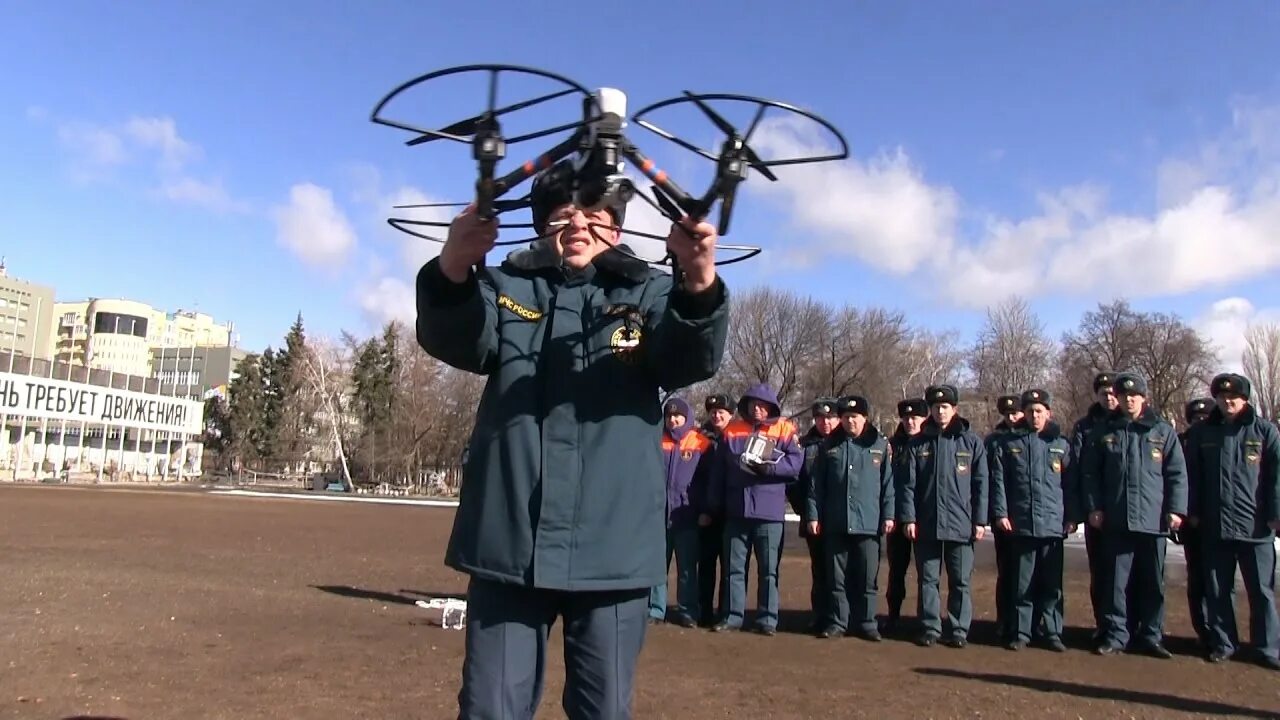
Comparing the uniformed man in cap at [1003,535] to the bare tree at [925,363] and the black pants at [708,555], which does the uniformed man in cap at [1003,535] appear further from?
the bare tree at [925,363]

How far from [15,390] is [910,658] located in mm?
66490

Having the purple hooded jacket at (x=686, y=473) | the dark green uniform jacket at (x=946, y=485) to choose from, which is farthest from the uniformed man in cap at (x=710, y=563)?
the dark green uniform jacket at (x=946, y=485)

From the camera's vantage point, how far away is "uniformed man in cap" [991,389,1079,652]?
793 cm

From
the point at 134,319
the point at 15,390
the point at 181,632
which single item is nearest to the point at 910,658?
the point at 181,632

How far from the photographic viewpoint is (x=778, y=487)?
8539 mm

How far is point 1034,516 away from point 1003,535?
401 mm

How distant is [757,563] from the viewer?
332 inches

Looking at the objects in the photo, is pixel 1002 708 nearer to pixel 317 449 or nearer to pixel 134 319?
pixel 317 449

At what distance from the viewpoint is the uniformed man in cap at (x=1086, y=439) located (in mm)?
8102

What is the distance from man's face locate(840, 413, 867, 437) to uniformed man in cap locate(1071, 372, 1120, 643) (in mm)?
1841

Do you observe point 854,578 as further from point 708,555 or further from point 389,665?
point 389,665

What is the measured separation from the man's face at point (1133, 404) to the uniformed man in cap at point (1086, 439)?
0.49 ft

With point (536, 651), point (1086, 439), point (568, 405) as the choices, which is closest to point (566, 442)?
point (568, 405)

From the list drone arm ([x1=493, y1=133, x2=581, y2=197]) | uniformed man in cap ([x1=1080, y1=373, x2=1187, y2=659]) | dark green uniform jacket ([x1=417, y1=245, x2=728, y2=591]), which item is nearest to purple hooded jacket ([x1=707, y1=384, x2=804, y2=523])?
uniformed man in cap ([x1=1080, y1=373, x2=1187, y2=659])
